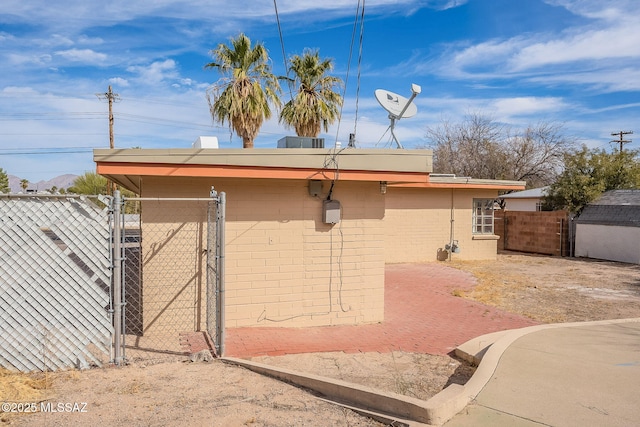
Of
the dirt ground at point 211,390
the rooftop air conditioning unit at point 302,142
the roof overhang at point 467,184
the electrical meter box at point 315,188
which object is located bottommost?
the dirt ground at point 211,390

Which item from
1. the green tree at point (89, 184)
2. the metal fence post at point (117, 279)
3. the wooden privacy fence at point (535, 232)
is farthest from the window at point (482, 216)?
the green tree at point (89, 184)

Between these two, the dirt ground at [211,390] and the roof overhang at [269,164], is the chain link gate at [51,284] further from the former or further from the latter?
the roof overhang at [269,164]

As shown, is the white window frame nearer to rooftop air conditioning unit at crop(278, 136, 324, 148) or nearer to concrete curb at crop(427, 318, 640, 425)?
concrete curb at crop(427, 318, 640, 425)

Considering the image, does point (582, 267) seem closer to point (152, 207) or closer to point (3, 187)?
point (152, 207)

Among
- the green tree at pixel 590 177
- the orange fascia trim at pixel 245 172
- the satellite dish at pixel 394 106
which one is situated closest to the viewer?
the orange fascia trim at pixel 245 172

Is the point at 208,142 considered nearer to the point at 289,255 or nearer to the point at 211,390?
the point at 289,255

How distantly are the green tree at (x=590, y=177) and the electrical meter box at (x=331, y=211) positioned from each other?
635 inches

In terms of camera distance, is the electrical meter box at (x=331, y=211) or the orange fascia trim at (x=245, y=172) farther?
the electrical meter box at (x=331, y=211)

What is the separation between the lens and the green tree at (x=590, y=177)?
1966 centimetres

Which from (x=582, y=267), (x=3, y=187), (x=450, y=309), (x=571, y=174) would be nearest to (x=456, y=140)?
(x=571, y=174)

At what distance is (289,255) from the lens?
297 inches

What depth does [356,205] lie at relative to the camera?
787 cm

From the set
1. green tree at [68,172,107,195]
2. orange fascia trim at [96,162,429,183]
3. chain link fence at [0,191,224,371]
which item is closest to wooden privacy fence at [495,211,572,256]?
orange fascia trim at [96,162,429,183]

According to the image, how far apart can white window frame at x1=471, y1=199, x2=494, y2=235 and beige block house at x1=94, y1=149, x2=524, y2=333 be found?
34.8 feet
